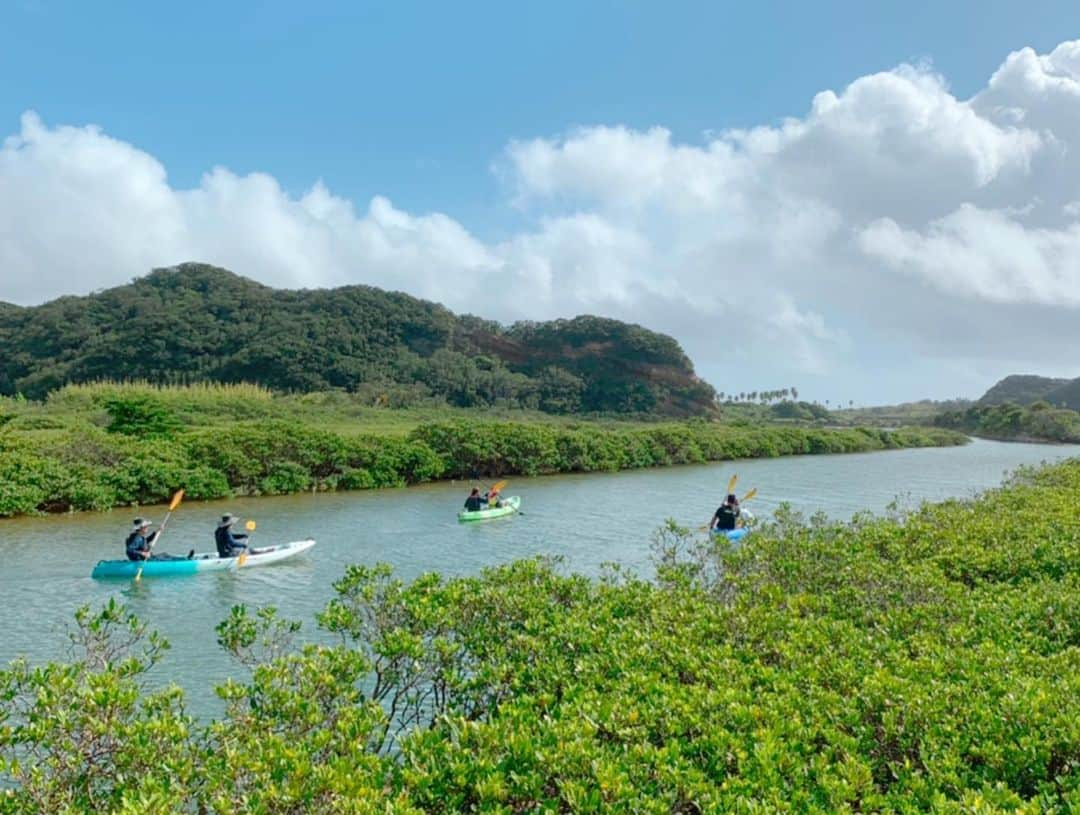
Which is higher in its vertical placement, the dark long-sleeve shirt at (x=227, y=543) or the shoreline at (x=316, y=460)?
the shoreline at (x=316, y=460)

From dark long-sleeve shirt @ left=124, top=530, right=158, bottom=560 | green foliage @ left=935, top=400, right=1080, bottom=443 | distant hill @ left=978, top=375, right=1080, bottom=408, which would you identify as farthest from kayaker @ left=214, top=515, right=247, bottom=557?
distant hill @ left=978, top=375, right=1080, bottom=408

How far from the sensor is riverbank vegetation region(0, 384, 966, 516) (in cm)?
2497

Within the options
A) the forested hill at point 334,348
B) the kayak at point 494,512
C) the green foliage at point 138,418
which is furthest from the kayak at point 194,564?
the forested hill at point 334,348

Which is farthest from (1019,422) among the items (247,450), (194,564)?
(194,564)

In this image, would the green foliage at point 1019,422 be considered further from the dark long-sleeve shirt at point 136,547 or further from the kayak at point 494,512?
the dark long-sleeve shirt at point 136,547

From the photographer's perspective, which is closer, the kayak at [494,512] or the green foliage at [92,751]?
the green foliage at [92,751]

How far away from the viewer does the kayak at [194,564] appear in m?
15.8

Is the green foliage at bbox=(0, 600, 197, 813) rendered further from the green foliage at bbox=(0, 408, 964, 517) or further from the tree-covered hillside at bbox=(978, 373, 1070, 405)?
the tree-covered hillside at bbox=(978, 373, 1070, 405)

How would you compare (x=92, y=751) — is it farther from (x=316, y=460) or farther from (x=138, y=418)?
(x=138, y=418)

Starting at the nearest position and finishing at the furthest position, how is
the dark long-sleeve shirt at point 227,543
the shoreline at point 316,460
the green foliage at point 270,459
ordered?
the dark long-sleeve shirt at point 227,543
the green foliage at point 270,459
the shoreline at point 316,460

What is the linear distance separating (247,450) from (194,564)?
13.7m

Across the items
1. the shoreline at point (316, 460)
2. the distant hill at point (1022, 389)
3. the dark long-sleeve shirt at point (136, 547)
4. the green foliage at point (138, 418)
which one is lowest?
the dark long-sleeve shirt at point (136, 547)

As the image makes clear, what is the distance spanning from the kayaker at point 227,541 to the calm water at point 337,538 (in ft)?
2.92

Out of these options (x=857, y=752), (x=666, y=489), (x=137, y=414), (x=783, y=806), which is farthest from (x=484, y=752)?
(x=137, y=414)
